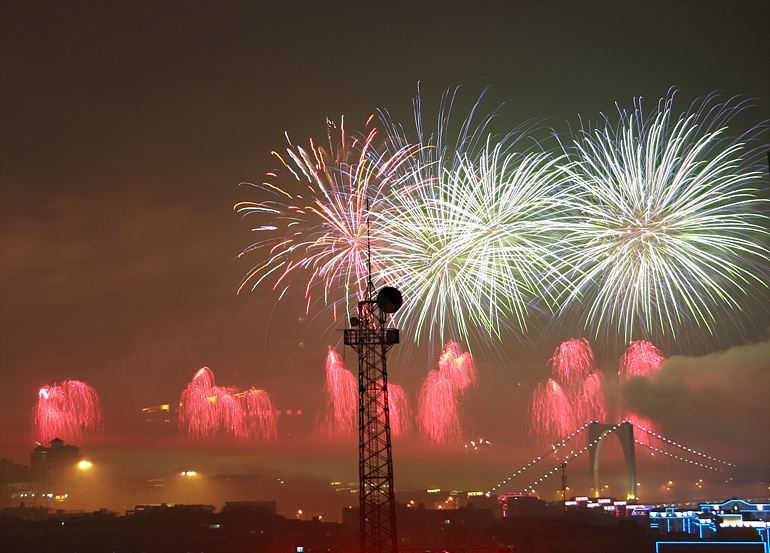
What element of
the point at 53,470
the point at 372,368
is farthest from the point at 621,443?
the point at 372,368

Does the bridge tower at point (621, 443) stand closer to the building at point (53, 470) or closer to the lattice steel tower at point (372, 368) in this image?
the building at point (53, 470)

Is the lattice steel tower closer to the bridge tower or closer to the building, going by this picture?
the building

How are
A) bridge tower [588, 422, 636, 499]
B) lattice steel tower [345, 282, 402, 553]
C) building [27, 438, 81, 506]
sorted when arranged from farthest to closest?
bridge tower [588, 422, 636, 499] → building [27, 438, 81, 506] → lattice steel tower [345, 282, 402, 553]

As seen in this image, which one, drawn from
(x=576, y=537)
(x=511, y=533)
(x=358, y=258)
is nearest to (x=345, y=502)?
(x=511, y=533)

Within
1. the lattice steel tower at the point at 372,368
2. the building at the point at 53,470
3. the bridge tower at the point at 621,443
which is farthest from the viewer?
the bridge tower at the point at 621,443

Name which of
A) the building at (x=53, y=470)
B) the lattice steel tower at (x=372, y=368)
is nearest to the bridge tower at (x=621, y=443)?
the building at (x=53, y=470)

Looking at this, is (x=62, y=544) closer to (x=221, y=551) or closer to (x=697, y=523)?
(x=221, y=551)

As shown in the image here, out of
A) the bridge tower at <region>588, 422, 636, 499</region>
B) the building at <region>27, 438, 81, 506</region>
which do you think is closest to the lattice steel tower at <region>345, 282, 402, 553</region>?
the building at <region>27, 438, 81, 506</region>

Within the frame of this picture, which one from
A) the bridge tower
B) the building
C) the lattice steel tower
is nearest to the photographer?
the lattice steel tower
